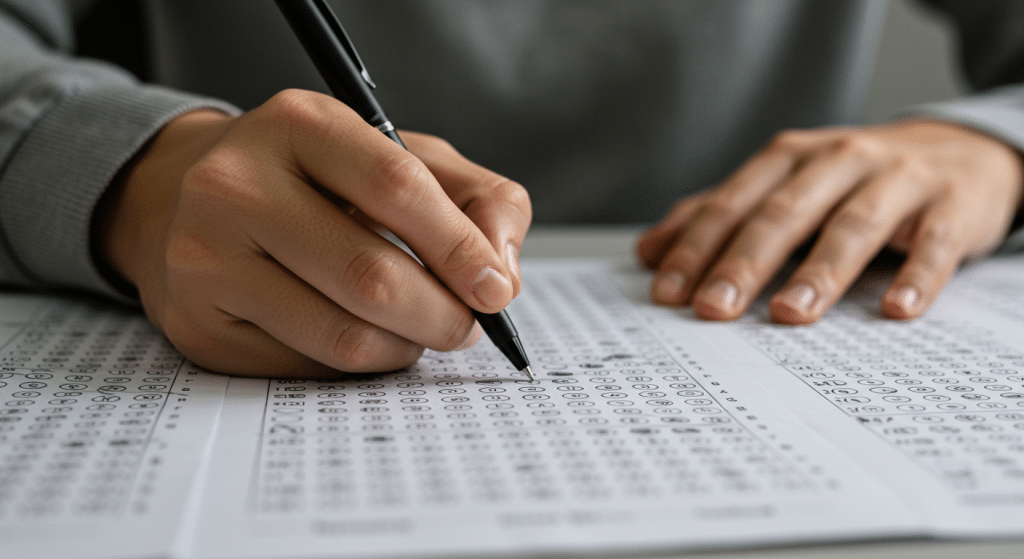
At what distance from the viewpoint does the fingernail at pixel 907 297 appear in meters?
0.54

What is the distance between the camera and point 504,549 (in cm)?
23

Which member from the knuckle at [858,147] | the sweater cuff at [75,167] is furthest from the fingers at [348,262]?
the knuckle at [858,147]

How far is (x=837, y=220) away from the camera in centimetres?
61

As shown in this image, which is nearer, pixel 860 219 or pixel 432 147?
pixel 432 147

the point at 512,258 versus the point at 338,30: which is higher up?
the point at 338,30

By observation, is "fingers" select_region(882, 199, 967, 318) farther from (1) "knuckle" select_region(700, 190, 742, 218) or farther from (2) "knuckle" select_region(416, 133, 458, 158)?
(2) "knuckle" select_region(416, 133, 458, 158)

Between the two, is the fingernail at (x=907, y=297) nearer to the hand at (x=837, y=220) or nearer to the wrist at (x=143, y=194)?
the hand at (x=837, y=220)

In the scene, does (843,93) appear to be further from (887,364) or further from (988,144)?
(887,364)

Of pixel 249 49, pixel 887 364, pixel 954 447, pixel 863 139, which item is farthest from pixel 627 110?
pixel 954 447

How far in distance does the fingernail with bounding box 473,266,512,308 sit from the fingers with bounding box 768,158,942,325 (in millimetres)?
254

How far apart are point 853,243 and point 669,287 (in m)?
0.16

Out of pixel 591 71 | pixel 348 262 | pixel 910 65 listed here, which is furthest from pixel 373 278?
pixel 910 65

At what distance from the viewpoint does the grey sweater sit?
0.87m

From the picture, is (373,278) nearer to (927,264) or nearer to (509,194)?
(509,194)
